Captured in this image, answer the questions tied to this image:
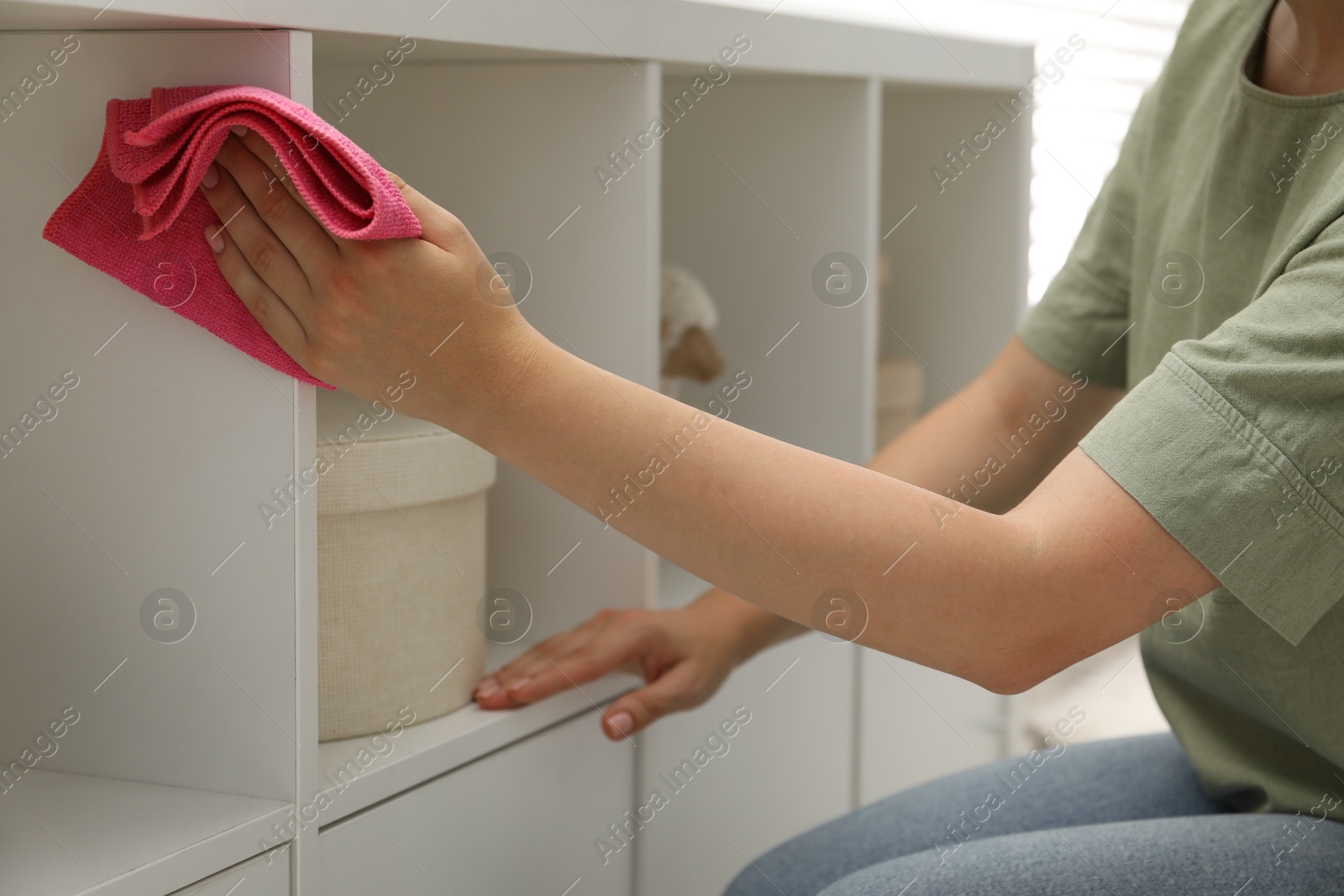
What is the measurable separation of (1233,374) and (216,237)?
49cm

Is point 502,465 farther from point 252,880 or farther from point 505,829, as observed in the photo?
point 252,880

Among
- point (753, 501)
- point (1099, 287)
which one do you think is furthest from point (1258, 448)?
point (1099, 287)

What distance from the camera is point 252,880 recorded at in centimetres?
63

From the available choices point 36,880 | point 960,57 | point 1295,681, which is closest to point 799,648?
point 1295,681

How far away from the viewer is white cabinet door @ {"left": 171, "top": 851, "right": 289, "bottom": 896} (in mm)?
610

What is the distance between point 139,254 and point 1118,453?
19.3 inches

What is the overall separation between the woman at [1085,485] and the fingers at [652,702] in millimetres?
57

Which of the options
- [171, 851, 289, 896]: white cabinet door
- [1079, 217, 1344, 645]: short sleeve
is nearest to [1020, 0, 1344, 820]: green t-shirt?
[1079, 217, 1344, 645]: short sleeve

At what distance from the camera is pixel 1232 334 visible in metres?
0.62

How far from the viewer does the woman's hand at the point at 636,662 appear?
0.82 metres

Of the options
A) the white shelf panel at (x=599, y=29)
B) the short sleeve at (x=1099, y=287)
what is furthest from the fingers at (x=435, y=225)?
the short sleeve at (x=1099, y=287)

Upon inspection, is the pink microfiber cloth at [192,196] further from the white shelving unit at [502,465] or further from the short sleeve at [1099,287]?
the short sleeve at [1099,287]

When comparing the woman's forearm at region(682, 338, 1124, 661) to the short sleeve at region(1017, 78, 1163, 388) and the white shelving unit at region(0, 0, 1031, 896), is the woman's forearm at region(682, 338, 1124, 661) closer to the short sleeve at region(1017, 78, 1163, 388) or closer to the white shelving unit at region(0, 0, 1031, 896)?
the short sleeve at region(1017, 78, 1163, 388)

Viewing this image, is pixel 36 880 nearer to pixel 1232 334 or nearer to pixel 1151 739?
pixel 1232 334
